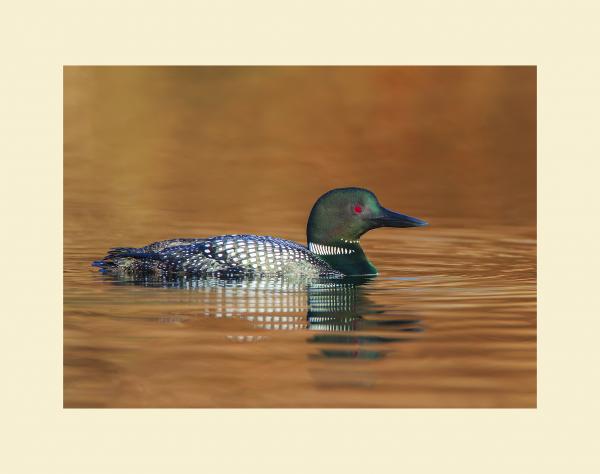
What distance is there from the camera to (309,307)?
22.0ft

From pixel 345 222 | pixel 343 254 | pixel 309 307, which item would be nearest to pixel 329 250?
pixel 343 254

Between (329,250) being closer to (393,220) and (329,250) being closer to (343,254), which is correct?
(343,254)

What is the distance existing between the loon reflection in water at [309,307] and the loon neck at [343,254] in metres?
0.11

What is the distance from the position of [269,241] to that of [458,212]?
4.16 m

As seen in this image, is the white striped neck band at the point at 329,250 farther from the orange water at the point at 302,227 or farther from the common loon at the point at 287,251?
the orange water at the point at 302,227

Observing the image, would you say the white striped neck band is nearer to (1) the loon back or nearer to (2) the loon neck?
(2) the loon neck

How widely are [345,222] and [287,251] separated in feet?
1.59

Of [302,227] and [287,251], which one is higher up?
[302,227]

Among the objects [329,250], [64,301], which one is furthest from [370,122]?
[64,301]

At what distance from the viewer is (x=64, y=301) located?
6.81 meters

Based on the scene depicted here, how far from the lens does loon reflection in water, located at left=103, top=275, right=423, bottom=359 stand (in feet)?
19.3

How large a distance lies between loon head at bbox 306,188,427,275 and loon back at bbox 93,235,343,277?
9.2 inches

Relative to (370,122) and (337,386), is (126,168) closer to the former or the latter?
(370,122)

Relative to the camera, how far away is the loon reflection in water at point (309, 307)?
5.89 m
